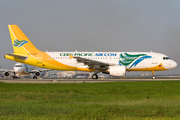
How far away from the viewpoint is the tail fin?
3456 centimetres

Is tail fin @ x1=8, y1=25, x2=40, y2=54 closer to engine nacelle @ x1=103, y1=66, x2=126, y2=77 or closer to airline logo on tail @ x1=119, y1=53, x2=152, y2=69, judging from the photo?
engine nacelle @ x1=103, y1=66, x2=126, y2=77

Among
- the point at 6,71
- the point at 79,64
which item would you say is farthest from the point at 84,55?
the point at 6,71

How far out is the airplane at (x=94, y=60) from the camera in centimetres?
3294

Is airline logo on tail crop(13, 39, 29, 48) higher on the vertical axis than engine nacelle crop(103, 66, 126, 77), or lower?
higher

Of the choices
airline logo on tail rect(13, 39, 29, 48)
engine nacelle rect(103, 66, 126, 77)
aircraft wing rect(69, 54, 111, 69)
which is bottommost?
engine nacelle rect(103, 66, 126, 77)

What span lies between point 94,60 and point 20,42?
11949mm

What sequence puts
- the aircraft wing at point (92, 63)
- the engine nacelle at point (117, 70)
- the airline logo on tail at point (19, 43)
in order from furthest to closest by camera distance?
the airline logo on tail at point (19, 43) → the aircraft wing at point (92, 63) → the engine nacelle at point (117, 70)

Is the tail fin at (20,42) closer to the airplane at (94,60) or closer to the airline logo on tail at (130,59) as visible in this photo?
the airplane at (94,60)

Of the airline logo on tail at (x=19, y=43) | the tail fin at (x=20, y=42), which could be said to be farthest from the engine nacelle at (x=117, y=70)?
the airline logo on tail at (x=19, y=43)

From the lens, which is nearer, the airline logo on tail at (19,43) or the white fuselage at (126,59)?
the white fuselage at (126,59)

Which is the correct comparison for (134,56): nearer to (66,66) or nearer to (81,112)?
(66,66)

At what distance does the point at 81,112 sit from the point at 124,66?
22936 mm

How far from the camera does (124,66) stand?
31156 millimetres

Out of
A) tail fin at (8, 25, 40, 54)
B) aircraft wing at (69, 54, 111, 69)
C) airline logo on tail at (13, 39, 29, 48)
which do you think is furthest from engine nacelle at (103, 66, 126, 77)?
airline logo on tail at (13, 39, 29, 48)
